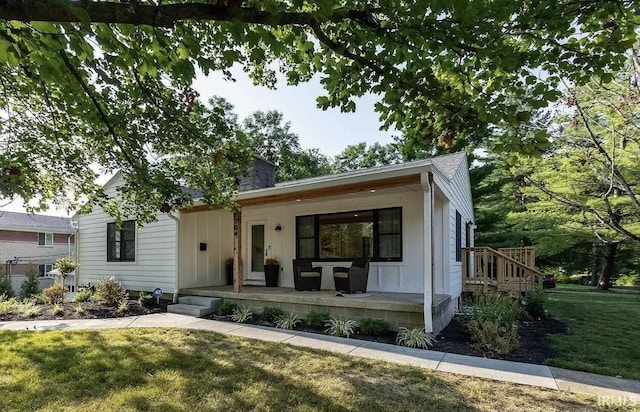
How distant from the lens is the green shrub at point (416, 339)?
5480 millimetres

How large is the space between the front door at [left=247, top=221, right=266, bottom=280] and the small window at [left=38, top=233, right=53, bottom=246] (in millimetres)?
16723

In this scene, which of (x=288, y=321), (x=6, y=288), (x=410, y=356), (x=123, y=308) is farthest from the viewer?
(x=6, y=288)

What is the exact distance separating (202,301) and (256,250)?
2.26 metres

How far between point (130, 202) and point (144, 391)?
3753 mm

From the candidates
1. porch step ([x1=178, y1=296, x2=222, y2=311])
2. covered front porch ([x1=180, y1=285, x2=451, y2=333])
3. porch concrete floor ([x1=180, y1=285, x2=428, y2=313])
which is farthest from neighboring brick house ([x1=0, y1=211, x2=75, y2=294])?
covered front porch ([x1=180, y1=285, x2=451, y2=333])

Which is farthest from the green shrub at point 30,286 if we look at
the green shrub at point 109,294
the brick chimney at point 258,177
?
the brick chimney at point 258,177

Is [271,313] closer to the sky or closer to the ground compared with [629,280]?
closer to the sky

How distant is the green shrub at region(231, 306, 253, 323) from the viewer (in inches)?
288

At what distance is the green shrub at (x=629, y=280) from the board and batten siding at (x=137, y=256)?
26.1 m

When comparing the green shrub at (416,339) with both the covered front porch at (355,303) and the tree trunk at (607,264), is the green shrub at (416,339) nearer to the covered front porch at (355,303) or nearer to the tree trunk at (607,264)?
the covered front porch at (355,303)

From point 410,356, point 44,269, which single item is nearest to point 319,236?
point 410,356

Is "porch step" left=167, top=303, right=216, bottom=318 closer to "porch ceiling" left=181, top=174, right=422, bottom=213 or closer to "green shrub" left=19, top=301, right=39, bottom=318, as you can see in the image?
"porch ceiling" left=181, top=174, right=422, bottom=213

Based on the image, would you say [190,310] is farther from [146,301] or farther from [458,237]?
[458,237]

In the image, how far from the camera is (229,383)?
3.87 m
